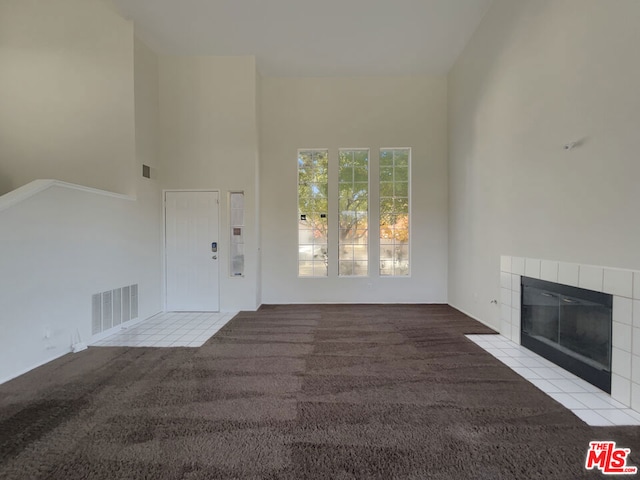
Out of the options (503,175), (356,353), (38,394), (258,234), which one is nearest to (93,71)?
(258,234)

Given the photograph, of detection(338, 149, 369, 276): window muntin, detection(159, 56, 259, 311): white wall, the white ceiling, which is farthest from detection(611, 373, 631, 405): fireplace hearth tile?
the white ceiling

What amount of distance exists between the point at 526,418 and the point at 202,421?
2.08 metres

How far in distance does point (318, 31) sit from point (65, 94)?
3488 mm

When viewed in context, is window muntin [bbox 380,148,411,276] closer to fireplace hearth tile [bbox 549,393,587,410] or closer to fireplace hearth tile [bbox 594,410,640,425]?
fireplace hearth tile [bbox 549,393,587,410]

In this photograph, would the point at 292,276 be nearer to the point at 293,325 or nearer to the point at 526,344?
the point at 293,325

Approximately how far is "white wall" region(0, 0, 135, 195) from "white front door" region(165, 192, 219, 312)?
898 mm

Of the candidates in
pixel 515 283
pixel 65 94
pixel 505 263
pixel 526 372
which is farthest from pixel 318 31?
pixel 526 372

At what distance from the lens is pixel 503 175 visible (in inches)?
134

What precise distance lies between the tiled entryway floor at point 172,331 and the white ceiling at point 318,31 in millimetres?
4043

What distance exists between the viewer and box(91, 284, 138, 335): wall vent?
3.31 m

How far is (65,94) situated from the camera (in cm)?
384

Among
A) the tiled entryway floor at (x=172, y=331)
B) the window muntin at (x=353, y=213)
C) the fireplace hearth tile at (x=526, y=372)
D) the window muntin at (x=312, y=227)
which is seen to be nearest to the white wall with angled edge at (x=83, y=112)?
the tiled entryway floor at (x=172, y=331)

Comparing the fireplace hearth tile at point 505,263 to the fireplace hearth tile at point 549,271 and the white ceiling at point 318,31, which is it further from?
the white ceiling at point 318,31

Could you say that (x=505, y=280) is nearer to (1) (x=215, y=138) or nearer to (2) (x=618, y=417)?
(2) (x=618, y=417)
